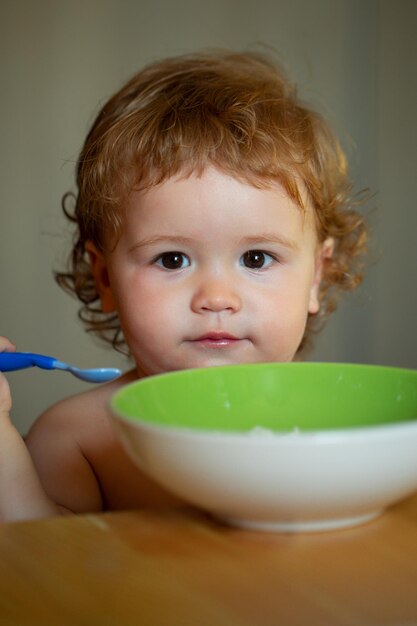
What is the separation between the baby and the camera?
1.10m

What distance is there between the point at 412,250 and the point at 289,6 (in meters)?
0.85

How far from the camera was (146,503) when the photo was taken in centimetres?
121

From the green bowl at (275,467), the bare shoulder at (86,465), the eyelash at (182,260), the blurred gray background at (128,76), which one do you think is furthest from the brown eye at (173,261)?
the blurred gray background at (128,76)

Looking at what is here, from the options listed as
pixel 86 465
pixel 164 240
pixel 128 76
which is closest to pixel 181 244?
pixel 164 240

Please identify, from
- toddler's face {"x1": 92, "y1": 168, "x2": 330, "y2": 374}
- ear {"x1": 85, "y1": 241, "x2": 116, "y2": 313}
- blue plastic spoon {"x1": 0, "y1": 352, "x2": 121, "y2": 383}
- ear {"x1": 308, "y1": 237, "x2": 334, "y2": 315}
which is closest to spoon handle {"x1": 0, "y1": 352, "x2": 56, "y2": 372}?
blue plastic spoon {"x1": 0, "y1": 352, "x2": 121, "y2": 383}

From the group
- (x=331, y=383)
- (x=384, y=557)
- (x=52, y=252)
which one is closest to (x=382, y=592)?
(x=384, y=557)

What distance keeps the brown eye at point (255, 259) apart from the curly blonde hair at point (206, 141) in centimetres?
9

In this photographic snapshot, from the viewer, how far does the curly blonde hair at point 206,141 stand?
45.1 inches

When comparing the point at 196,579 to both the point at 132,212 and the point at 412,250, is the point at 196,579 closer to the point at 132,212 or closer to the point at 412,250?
the point at 132,212

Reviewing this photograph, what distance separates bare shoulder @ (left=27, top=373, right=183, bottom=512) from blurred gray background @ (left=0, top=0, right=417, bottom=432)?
3.21ft

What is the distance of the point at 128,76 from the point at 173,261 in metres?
1.45

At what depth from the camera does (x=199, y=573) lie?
1.64ft

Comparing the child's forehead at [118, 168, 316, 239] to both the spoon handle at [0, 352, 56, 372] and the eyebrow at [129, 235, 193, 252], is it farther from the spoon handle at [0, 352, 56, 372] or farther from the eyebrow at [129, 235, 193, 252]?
the spoon handle at [0, 352, 56, 372]

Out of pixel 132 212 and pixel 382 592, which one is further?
pixel 132 212
